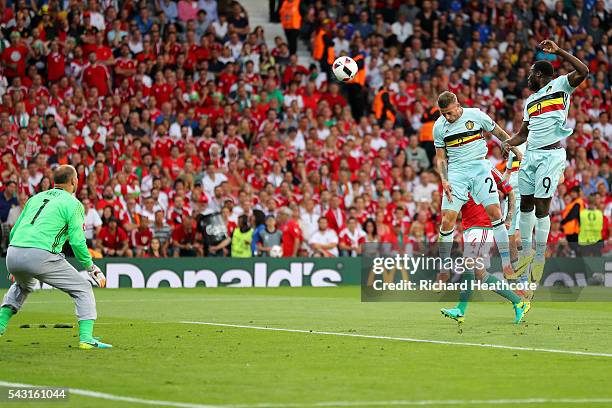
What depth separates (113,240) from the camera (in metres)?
25.5

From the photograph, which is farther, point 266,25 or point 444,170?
point 266,25

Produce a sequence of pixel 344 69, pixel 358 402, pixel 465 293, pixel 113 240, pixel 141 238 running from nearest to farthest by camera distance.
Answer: pixel 358 402, pixel 465 293, pixel 344 69, pixel 113 240, pixel 141 238

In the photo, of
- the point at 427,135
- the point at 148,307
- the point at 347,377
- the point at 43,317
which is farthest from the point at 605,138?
the point at 347,377

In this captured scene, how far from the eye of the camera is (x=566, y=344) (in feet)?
40.3

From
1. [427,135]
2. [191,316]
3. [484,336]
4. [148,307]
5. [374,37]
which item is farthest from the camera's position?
[374,37]

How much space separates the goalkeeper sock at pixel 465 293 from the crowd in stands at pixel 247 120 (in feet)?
39.2

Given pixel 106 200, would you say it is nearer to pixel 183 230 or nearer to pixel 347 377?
pixel 183 230

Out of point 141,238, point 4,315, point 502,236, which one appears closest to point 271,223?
point 141,238

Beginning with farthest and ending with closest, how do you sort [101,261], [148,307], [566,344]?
1. [101,261]
2. [148,307]
3. [566,344]

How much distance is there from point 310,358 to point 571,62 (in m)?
5.77

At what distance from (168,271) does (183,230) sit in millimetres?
1040

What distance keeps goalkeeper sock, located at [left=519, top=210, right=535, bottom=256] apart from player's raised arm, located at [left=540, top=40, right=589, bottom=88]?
1.96 meters

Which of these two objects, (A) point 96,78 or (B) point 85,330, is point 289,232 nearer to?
(A) point 96,78

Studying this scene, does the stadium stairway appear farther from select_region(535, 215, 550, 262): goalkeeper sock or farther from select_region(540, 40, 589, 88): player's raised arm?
select_region(540, 40, 589, 88): player's raised arm
